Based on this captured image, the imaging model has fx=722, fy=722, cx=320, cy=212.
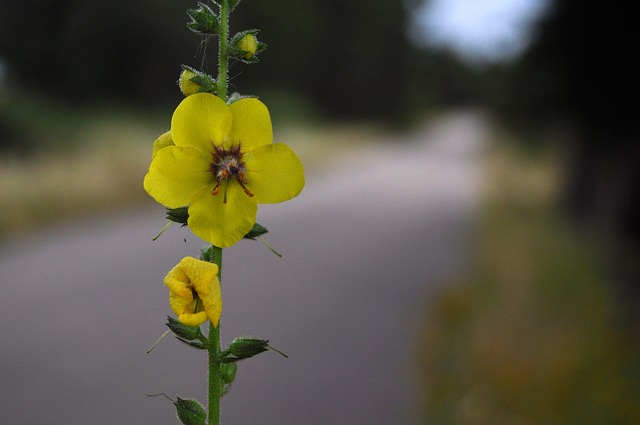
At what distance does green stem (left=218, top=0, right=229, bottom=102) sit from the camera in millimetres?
961

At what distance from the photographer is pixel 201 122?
3.31 feet

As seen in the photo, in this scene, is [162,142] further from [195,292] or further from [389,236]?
[389,236]

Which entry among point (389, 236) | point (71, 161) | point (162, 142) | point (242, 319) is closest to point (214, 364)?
point (162, 142)

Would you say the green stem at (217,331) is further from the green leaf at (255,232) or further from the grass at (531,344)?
the grass at (531,344)

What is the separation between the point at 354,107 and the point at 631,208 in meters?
31.8

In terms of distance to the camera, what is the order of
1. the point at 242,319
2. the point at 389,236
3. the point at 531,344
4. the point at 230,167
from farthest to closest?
the point at 389,236
the point at 242,319
the point at 531,344
the point at 230,167

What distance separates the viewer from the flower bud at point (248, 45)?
1.05m

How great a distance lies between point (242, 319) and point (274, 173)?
724cm

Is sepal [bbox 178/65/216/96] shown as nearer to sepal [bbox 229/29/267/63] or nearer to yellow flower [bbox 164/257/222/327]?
sepal [bbox 229/29/267/63]

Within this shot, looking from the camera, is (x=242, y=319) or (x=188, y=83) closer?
(x=188, y=83)

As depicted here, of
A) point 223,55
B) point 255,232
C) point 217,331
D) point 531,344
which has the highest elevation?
point 223,55

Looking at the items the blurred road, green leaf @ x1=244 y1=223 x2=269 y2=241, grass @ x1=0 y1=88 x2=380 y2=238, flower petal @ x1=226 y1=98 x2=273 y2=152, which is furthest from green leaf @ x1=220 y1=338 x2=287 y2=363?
grass @ x1=0 y1=88 x2=380 y2=238

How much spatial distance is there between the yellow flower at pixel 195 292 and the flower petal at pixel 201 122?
0.19 m

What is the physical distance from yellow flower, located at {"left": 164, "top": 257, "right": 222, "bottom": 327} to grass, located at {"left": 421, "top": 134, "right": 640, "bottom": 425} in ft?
17.2
